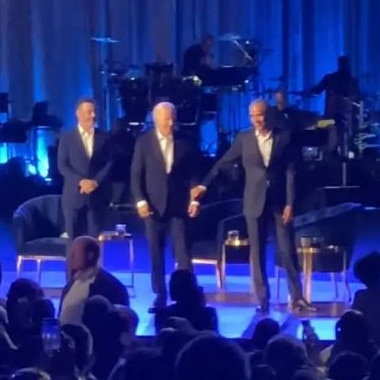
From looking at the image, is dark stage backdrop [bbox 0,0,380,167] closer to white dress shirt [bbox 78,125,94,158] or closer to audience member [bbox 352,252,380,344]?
white dress shirt [bbox 78,125,94,158]

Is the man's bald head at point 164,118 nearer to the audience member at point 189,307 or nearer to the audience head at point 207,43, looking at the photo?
the audience member at point 189,307

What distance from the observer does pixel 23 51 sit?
16.2 metres

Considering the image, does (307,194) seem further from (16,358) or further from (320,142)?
(16,358)

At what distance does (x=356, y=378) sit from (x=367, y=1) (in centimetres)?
1208

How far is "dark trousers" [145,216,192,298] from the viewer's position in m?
9.77

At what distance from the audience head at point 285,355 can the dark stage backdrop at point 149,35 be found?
11.3 metres

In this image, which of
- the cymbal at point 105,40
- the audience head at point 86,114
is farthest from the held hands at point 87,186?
the cymbal at point 105,40

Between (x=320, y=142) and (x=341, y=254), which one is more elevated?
(x=320, y=142)

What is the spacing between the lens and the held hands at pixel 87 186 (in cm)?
1010

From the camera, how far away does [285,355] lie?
494cm

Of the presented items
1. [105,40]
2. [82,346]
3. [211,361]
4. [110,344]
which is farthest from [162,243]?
[105,40]

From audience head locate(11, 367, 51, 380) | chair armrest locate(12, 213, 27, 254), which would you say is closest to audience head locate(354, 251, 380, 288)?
audience head locate(11, 367, 51, 380)

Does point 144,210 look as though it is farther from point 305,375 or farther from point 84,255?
point 305,375

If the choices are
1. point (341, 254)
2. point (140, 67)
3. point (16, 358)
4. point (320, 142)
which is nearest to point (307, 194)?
point (320, 142)
